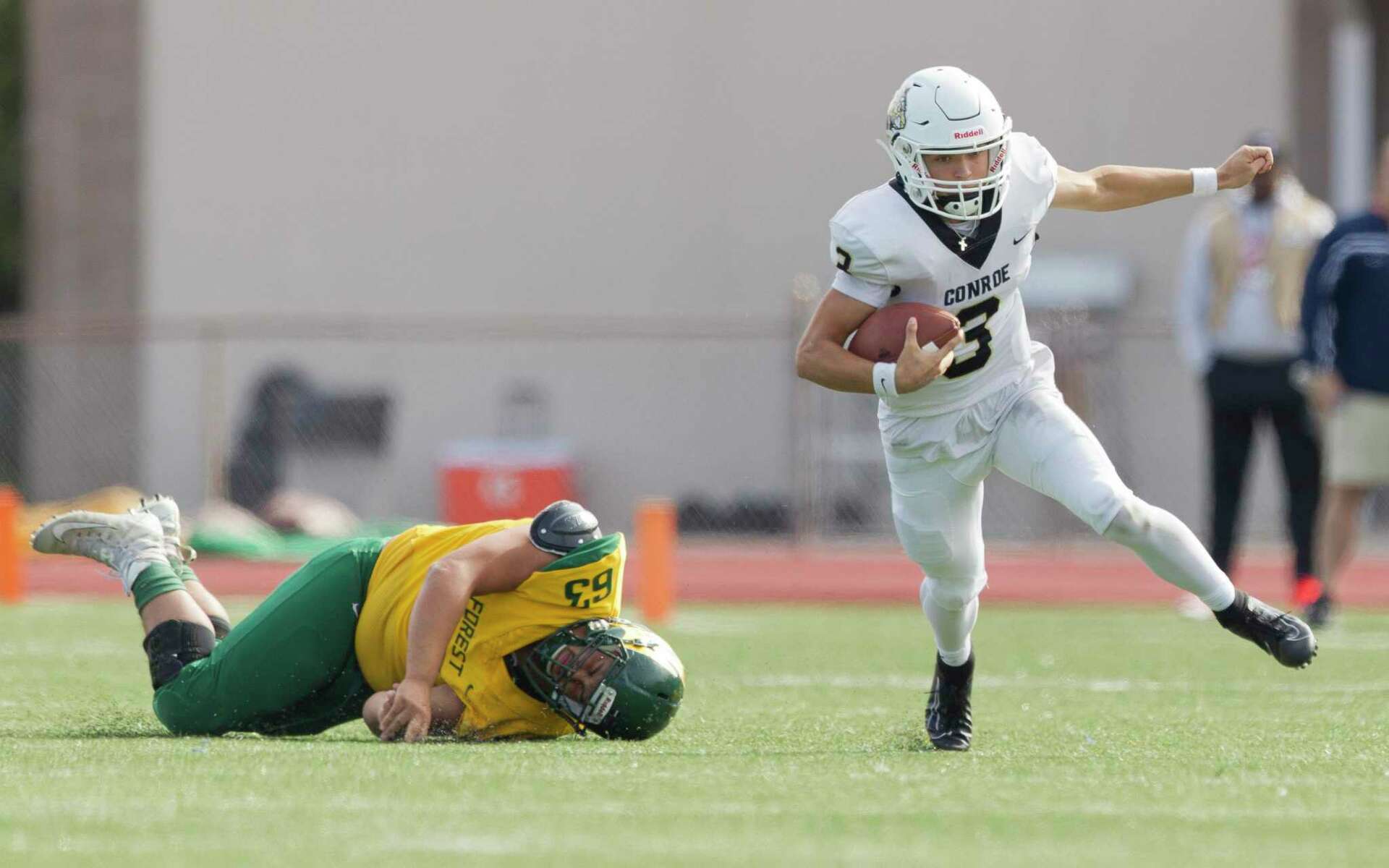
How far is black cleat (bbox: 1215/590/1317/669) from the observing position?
478cm

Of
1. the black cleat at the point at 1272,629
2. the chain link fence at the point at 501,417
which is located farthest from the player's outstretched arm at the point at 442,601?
the chain link fence at the point at 501,417

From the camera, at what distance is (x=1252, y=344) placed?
9336 millimetres

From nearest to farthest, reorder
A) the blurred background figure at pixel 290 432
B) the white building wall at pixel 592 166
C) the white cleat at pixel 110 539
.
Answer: the white cleat at pixel 110 539 → the blurred background figure at pixel 290 432 → the white building wall at pixel 592 166

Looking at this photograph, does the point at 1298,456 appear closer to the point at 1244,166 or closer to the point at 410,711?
the point at 1244,166

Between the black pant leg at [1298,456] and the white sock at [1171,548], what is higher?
the white sock at [1171,548]

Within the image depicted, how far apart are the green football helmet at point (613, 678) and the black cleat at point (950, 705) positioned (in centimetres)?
69

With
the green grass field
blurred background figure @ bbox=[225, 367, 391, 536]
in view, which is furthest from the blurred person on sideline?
blurred background figure @ bbox=[225, 367, 391, 536]

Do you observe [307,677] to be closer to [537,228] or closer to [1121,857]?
[1121,857]

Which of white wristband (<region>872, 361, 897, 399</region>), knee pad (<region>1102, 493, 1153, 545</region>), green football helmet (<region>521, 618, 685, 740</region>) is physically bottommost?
green football helmet (<region>521, 618, 685, 740</region>)

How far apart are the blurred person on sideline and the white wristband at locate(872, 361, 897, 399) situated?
14.7ft

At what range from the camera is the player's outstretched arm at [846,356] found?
4820 mm

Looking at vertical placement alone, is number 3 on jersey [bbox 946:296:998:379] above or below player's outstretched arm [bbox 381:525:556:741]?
above

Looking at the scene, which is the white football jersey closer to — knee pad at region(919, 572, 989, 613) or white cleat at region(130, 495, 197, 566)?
knee pad at region(919, 572, 989, 613)

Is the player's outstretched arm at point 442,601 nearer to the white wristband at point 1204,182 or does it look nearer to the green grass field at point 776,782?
the green grass field at point 776,782
